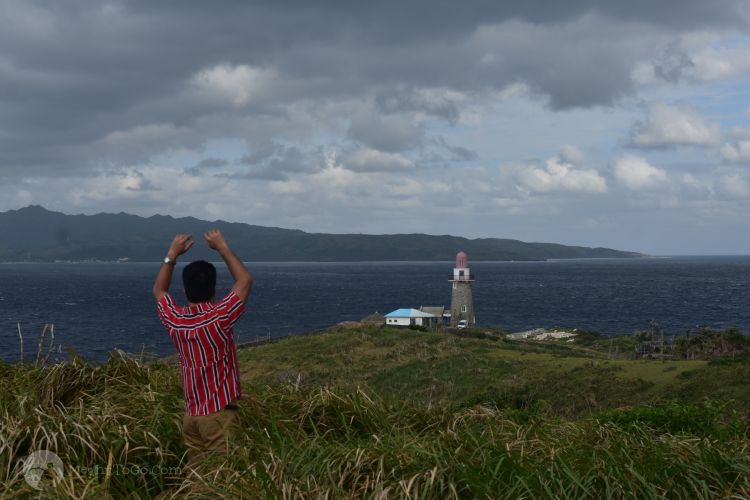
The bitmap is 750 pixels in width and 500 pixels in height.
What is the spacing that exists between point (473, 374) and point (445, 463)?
2602cm

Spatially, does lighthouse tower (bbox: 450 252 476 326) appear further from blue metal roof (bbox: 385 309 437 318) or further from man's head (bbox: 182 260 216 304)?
man's head (bbox: 182 260 216 304)

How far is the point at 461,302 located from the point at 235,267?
64.3 meters

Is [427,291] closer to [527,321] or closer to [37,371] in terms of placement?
[527,321]

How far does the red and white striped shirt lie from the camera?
15.4 feet

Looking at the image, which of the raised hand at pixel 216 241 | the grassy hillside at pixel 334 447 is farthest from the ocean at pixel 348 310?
the raised hand at pixel 216 241

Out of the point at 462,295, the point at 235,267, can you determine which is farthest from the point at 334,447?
the point at 462,295

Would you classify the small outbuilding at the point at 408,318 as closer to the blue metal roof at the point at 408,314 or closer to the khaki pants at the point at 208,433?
the blue metal roof at the point at 408,314

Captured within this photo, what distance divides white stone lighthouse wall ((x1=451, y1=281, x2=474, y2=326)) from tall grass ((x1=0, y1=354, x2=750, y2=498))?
62056 millimetres

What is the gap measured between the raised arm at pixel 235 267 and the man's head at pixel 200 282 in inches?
5.8

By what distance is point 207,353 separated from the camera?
4711 mm

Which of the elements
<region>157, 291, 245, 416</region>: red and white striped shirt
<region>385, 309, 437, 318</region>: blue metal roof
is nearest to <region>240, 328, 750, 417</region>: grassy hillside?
<region>157, 291, 245, 416</region>: red and white striped shirt

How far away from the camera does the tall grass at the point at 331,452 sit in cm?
415

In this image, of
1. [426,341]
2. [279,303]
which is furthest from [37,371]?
[279,303]

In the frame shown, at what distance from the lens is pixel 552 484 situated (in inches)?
164
